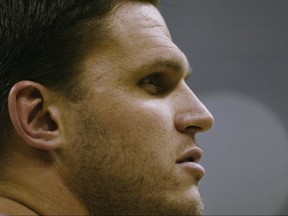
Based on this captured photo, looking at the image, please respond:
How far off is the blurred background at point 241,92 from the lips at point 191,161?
1427mm

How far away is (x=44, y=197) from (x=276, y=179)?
163 centimetres

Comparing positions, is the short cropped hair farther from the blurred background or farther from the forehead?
the blurred background

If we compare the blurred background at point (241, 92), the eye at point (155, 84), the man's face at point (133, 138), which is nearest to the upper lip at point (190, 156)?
the man's face at point (133, 138)

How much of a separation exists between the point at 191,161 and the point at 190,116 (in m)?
0.09

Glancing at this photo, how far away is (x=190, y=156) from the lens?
3.36 ft

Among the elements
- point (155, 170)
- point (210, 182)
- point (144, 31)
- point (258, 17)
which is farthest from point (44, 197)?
point (258, 17)

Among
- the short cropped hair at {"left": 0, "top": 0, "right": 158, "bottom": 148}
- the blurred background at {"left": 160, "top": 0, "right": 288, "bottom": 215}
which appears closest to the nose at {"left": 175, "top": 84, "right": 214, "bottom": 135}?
the short cropped hair at {"left": 0, "top": 0, "right": 158, "bottom": 148}

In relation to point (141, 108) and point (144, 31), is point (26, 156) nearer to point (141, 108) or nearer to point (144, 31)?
point (141, 108)

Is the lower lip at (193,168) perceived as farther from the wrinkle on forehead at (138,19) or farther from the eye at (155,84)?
the wrinkle on forehead at (138,19)

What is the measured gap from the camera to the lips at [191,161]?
39.7 inches

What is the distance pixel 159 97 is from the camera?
1058 mm

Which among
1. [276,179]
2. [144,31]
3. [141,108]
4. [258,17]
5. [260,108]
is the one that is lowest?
[276,179]

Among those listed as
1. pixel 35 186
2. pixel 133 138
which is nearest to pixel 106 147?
pixel 133 138

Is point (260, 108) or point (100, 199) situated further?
point (260, 108)
